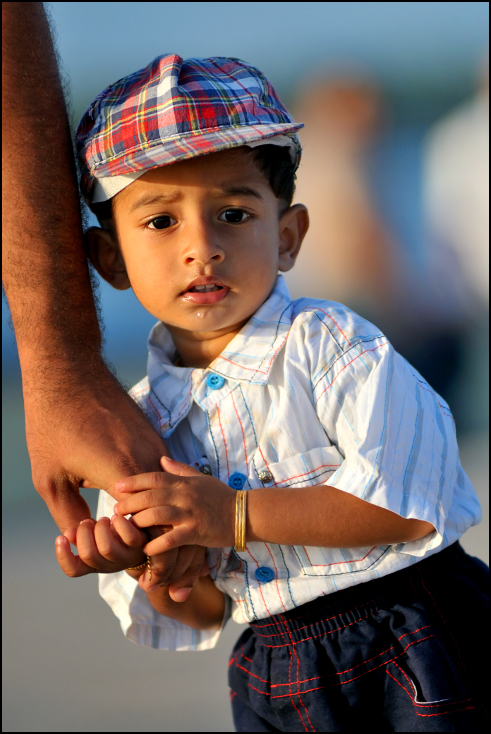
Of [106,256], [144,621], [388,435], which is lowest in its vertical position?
[144,621]

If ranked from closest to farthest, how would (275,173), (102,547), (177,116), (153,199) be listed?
1. (102,547)
2. (177,116)
3. (153,199)
4. (275,173)

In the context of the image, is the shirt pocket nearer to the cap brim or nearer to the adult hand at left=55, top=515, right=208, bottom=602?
the adult hand at left=55, top=515, right=208, bottom=602

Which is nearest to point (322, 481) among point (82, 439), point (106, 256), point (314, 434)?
point (314, 434)

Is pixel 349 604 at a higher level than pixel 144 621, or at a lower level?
higher

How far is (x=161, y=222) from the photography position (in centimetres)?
150

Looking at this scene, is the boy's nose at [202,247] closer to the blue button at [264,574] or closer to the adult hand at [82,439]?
the adult hand at [82,439]

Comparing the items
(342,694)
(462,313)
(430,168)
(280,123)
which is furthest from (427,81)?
(342,694)

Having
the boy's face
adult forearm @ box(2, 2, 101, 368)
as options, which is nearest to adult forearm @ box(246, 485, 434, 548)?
the boy's face

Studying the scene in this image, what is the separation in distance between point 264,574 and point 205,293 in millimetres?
572

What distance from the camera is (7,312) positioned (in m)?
1.71

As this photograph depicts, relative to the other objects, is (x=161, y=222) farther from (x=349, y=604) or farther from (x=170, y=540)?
(x=349, y=604)

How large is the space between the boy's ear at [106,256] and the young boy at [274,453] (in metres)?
0.05

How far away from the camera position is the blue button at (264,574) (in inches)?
58.3

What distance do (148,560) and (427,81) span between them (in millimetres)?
6213
